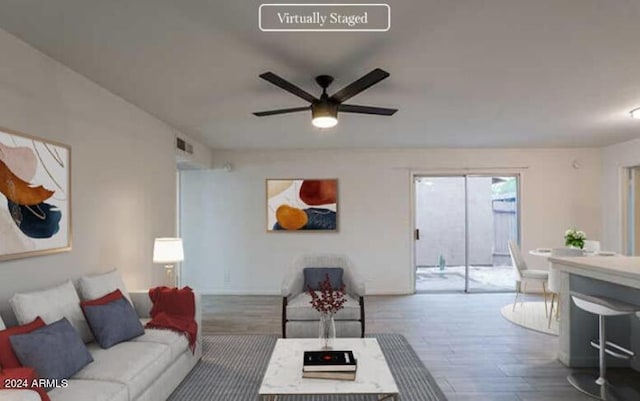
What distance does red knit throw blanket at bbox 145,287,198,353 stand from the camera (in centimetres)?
314

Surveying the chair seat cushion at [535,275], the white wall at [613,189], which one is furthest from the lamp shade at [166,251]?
the white wall at [613,189]

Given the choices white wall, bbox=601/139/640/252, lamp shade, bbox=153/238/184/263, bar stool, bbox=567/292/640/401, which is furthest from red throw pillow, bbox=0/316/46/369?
white wall, bbox=601/139/640/252

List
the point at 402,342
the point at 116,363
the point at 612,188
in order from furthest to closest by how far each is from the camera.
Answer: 1. the point at 612,188
2. the point at 402,342
3. the point at 116,363

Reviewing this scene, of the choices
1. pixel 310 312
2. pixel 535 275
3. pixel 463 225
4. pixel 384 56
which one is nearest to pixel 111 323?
pixel 310 312

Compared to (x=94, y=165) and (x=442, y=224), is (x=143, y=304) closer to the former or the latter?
(x=94, y=165)

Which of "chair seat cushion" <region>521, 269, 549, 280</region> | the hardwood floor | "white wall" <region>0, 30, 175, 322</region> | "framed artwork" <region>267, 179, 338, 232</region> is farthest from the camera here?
"framed artwork" <region>267, 179, 338, 232</region>

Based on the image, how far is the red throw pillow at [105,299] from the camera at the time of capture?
2.72 meters

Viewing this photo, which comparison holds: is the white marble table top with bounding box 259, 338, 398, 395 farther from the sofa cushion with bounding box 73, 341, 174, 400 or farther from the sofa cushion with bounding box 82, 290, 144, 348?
the sofa cushion with bounding box 82, 290, 144, 348

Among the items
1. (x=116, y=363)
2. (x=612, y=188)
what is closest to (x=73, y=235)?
(x=116, y=363)

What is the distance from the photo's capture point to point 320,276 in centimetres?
440

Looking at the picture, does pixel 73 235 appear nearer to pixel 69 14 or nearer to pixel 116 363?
pixel 116 363

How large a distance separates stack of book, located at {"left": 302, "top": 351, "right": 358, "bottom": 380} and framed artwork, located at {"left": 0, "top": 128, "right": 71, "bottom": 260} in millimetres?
1972

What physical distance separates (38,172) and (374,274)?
4.94m

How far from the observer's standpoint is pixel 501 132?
204 inches
